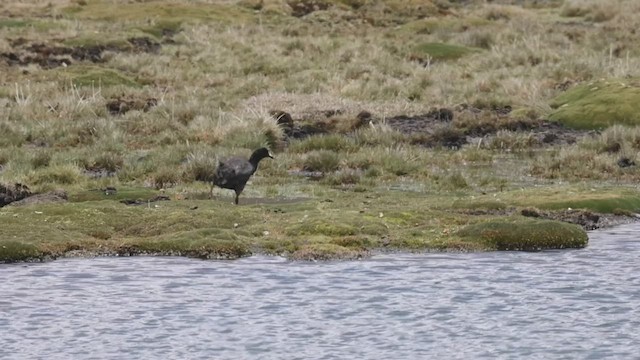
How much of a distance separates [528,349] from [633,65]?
95.1ft

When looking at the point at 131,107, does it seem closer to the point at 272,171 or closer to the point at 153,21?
the point at 272,171

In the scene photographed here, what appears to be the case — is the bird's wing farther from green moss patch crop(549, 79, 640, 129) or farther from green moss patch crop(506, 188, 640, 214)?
green moss patch crop(549, 79, 640, 129)

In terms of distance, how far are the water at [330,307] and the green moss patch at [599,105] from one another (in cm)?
1448

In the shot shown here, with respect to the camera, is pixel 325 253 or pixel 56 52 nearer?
pixel 325 253

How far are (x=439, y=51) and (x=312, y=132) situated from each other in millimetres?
16861

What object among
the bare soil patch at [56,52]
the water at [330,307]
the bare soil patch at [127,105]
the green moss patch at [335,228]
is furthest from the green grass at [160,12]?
the water at [330,307]

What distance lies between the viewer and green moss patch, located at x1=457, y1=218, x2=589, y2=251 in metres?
18.7

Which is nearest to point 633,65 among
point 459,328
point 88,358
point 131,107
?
point 131,107

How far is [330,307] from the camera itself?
15.2 m

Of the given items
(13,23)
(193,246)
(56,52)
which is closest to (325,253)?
(193,246)

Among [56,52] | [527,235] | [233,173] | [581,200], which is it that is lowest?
[527,235]

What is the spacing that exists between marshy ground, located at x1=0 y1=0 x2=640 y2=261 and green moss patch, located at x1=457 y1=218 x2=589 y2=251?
0.03 m

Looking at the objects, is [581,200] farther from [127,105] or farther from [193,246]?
[127,105]

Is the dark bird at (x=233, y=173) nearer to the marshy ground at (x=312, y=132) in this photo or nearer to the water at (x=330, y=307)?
the marshy ground at (x=312, y=132)
